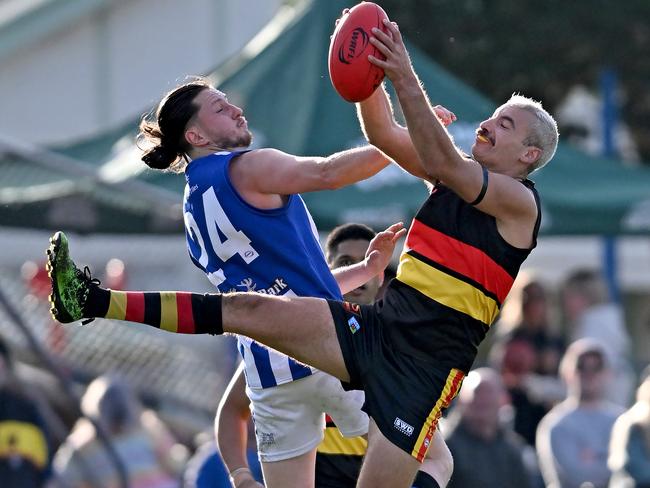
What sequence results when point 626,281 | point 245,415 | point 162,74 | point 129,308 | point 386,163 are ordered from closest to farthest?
point 129,308
point 386,163
point 245,415
point 162,74
point 626,281

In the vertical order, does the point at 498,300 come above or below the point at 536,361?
above

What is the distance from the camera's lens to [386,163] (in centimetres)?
703

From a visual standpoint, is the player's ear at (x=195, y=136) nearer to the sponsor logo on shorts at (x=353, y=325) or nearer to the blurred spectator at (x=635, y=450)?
the sponsor logo on shorts at (x=353, y=325)

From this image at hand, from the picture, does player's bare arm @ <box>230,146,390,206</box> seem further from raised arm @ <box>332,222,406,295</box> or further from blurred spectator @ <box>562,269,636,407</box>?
blurred spectator @ <box>562,269,636,407</box>

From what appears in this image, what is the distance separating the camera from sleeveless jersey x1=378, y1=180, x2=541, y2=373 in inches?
266

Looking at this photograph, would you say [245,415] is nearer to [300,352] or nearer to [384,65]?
[300,352]

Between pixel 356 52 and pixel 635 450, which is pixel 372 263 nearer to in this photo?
pixel 356 52

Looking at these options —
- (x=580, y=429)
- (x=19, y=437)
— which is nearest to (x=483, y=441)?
(x=580, y=429)

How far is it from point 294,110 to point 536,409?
2.62 meters

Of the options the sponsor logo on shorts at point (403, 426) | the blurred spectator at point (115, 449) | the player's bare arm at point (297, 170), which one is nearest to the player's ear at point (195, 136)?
the player's bare arm at point (297, 170)

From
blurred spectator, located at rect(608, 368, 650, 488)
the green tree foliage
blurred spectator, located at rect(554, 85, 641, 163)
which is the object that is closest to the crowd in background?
blurred spectator, located at rect(608, 368, 650, 488)

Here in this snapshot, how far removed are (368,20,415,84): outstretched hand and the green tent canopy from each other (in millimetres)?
4840

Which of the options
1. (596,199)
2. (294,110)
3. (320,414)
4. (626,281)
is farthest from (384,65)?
(626,281)

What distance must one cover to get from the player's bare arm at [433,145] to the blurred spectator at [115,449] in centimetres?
544
